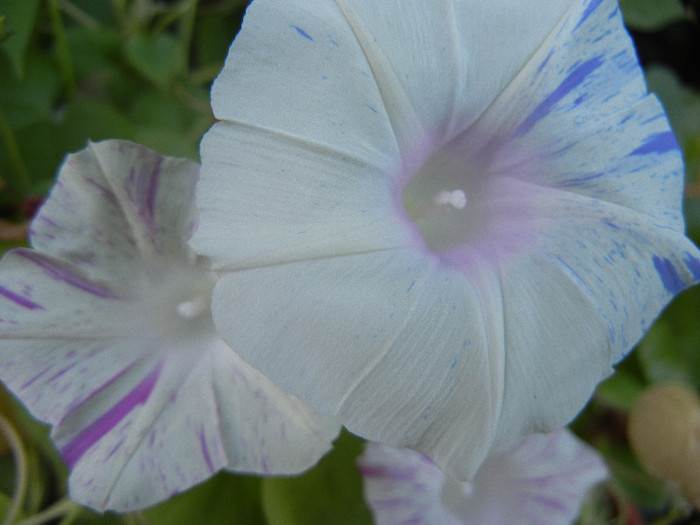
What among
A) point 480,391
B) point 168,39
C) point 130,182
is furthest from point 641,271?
point 168,39

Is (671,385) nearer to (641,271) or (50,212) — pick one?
(641,271)

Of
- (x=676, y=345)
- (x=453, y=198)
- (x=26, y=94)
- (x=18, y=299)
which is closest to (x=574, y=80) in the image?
(x=453, y=198)

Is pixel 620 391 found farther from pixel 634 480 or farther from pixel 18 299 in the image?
pixel 18 299

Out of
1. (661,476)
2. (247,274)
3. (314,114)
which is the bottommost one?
(661,476)

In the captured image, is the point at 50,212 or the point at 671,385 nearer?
the point at 50,212

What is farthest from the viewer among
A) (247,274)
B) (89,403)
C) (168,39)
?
(168,39)

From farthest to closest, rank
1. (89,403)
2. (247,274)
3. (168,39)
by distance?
(168,39)
(89,403)
(247,274)
